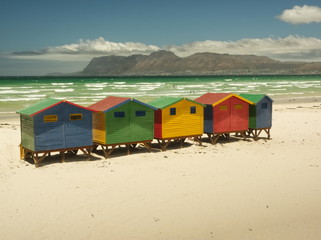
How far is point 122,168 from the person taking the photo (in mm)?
17156

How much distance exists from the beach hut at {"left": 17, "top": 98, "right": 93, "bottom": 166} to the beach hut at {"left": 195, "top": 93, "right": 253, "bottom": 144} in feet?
24.3

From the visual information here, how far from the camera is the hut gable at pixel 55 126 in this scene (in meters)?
17.1

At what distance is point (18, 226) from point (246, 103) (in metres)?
16.0

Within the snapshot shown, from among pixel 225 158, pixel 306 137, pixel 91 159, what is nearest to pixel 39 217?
pixel 91 159

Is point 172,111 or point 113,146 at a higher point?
point 172,111

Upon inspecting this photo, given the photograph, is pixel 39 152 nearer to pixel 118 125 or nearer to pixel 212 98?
pixel 118 125

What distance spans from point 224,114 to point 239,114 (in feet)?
3.70

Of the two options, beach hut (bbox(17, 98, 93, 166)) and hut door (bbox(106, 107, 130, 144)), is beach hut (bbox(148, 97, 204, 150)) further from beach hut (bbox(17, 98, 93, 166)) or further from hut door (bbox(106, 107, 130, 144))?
beach hut (bbox(17, 98, 93, 166))

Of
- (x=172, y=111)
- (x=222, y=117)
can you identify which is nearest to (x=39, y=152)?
(x=172, y=111)

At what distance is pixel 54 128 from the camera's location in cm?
1748

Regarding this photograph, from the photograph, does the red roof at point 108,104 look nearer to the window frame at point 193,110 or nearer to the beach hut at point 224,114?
the window frame at point 193,110

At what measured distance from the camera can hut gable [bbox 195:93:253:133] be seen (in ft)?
74.7

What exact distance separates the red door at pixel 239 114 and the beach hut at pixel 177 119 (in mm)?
2142

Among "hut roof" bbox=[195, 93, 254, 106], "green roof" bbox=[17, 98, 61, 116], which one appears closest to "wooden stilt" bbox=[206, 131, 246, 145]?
"hut roof" bbox=[195, 93, 254, 106]
